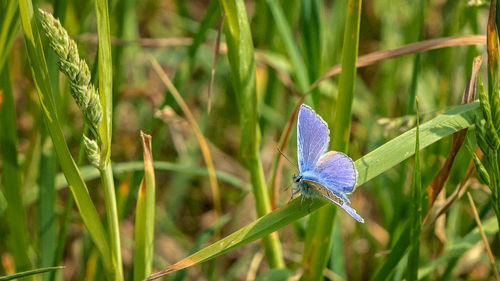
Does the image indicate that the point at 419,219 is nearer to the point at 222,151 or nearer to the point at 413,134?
the point at 413,134

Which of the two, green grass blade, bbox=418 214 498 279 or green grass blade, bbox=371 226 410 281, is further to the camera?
green grass blade, bbox=418 214 498 279

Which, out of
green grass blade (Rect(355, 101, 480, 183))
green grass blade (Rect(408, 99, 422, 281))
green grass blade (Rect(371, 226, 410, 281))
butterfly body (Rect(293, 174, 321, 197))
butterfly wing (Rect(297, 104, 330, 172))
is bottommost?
green grass blade (Rect(371, 226, 410, 281))

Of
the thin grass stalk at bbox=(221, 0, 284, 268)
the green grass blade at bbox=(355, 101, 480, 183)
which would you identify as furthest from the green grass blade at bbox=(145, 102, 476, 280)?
the thin grass stalk at bbox=(221, 0, 284, 268)

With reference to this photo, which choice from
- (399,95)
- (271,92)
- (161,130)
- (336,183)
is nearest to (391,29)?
(399,95)

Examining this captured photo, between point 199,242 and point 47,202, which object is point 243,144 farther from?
point 47,202

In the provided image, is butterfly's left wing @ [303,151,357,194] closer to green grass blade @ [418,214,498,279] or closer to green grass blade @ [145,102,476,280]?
green grass blade @ [145,102,476,280]

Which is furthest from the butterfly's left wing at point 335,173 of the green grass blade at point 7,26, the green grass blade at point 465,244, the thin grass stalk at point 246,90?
the green grass blade at point 7,26

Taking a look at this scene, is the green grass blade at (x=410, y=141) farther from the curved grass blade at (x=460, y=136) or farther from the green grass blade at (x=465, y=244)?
the green grass blade at (x=465, y=244)

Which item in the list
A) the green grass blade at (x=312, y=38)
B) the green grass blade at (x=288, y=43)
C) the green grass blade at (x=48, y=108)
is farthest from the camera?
the green grass blade at (x=288, y=43)
